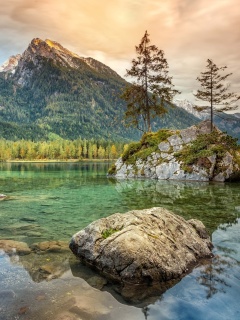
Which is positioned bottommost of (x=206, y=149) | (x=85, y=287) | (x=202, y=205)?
(x=85, y=287)

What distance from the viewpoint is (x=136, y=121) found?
58406mm

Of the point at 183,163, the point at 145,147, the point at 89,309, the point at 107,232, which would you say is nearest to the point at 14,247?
the point at 107,232

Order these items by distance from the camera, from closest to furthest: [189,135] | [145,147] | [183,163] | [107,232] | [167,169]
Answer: [107,232], [183,163], [167,169], [189,135], [145,147]

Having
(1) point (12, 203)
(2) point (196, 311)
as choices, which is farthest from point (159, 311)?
(1) point (12, 203)

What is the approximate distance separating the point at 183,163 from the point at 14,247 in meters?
36.4

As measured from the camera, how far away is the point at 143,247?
33.0ft

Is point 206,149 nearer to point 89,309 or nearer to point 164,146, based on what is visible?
point 164,146

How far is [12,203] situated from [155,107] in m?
38.9

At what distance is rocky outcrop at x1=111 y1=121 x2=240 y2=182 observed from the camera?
43000 millimetres

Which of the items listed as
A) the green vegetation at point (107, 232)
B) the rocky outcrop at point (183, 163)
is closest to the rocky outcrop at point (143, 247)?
the green vegetation at point (107, 232)

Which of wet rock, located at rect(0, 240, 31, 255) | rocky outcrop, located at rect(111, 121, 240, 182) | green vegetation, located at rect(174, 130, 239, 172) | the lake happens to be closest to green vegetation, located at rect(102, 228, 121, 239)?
the lake

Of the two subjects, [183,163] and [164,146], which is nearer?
[183,163]

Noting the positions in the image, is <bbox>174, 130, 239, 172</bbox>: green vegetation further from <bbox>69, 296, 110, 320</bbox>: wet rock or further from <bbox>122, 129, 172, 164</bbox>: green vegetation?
<bbox>69, 296, 110, 320</bbox>: wet rock

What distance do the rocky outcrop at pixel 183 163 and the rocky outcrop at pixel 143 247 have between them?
102 ft
